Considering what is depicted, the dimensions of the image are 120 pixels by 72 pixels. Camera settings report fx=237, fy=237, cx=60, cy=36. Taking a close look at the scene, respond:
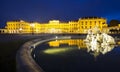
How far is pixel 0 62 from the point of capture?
55.1 ft

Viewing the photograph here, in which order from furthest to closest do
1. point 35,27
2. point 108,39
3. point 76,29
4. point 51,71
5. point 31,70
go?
point 35,27 < point 76,29 < point 108,39 < point 51,71 < point 31,70

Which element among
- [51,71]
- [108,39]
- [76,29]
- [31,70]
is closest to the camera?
[31,70]

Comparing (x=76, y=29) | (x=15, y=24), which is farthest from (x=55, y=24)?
(x=15, y=24)

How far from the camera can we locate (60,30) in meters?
162

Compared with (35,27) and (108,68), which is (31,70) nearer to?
(108,68)

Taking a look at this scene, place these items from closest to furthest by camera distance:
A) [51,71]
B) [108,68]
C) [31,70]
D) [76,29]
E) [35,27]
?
[31,70], [51,71], [108,68], [76,29], [35,27]

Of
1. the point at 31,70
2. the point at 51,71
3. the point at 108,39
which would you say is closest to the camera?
the point at 31,70

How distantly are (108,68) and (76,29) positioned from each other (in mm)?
140354

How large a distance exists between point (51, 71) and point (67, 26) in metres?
149

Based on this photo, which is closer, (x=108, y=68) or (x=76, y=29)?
(x=108, y=68)

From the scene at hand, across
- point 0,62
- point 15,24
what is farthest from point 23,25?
point 0,62

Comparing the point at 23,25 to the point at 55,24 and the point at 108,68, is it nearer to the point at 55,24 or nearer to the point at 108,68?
the point at 55,24

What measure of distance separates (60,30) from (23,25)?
25.9m

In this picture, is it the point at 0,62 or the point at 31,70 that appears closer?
the point at 31,70
